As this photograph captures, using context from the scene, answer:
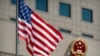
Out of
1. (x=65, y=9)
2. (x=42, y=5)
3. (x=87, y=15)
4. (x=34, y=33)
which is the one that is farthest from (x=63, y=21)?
(x=34, y=33)

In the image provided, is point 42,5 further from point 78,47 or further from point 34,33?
point 34,33

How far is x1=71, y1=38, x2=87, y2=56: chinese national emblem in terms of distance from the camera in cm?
4208

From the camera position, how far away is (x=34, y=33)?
31.2 m

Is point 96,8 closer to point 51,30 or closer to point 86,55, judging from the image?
point 86,55

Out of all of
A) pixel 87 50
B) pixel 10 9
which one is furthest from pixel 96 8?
pixel 10 9

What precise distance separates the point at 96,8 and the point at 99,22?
1.52 meters

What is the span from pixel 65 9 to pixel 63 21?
1897 mm

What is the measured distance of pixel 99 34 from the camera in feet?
154

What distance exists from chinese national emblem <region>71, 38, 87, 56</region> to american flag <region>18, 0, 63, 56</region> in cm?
1023

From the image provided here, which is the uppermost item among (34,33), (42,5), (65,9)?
Result: (42,5)

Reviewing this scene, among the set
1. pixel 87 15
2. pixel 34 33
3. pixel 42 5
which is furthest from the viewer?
pixel 87 15

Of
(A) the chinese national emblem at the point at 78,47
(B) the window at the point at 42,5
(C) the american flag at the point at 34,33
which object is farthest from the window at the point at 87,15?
(C) the american flag at the point at 34,33

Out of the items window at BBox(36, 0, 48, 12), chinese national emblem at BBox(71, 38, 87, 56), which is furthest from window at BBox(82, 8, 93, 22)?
window at BBox(36, 0, 48, 12)

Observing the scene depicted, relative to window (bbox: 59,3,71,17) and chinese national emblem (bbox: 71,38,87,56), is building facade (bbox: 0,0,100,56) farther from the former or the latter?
chinese national emblem (bbox: 71,38,87,56)
